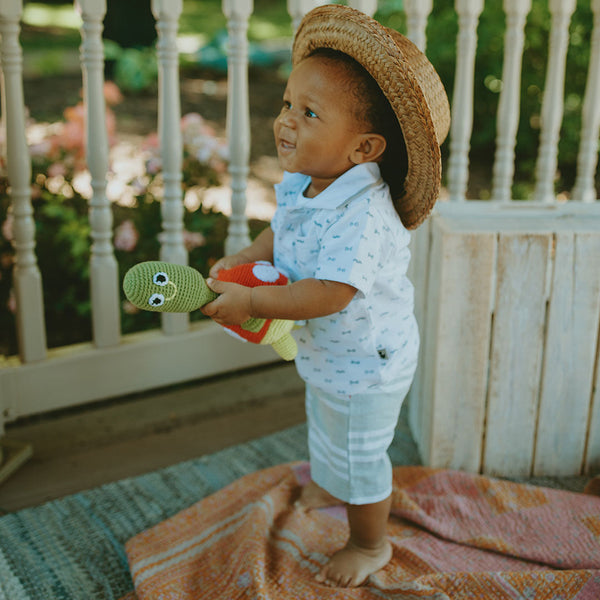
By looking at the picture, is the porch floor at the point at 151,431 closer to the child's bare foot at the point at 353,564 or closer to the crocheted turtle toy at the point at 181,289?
the child's bare foot at the point at 353,564

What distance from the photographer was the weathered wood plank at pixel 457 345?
6.14 ft

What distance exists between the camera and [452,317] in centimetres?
192

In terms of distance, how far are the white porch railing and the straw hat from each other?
1.24 ft

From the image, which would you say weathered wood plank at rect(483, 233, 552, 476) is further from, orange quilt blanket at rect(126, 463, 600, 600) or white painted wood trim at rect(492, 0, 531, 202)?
white painted wood trim at rect(492, 0, 531, 202)

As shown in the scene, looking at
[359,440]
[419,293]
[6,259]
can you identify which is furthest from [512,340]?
[6,259]

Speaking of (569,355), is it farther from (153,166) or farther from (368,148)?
(153,166)

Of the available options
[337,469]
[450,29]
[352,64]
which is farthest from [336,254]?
[450,29]

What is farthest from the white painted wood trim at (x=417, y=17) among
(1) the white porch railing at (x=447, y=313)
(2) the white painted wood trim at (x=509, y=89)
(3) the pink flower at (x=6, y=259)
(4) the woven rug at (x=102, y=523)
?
(3) the pink flower at (x=6, y=259)

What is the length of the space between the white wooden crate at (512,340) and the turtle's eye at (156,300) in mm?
814

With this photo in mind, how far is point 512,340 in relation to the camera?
1935 mm

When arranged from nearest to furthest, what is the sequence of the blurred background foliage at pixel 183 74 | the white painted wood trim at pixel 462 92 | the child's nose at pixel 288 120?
the child's nose at pixel 288 120, the white painted wood trim at pixel 462 92, the blurred background foliage at pixel 183 74

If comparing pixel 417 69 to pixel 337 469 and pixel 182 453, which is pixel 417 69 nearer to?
pixel 337 469

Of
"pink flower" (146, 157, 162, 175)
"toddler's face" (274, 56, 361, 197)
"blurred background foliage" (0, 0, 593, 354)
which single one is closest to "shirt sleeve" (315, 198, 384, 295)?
"toddler's face" (274, 56, 361, 197)

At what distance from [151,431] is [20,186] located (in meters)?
0.82
